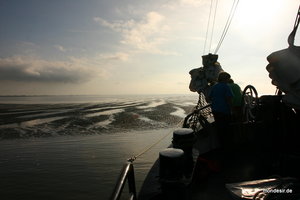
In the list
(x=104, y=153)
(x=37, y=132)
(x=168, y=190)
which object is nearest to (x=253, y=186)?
(x=168, y=190)

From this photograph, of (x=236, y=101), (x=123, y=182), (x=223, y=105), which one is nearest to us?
(x=123, y=182)

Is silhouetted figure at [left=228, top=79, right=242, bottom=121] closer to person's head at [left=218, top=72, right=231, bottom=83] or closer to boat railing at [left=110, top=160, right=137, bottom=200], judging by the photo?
person's head at [left=218, top=72, right=231, bottom=83]

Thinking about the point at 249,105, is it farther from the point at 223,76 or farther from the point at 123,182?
the point at 123,182

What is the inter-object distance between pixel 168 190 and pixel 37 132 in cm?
1840

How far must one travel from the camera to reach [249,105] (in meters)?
6.36

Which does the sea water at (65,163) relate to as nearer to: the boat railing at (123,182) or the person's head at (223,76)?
the person's head at (223,76)

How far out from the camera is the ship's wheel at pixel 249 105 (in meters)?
6.33

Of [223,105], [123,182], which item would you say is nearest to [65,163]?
[223,105]

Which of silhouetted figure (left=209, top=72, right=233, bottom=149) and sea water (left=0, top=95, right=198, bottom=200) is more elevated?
silhouetted figure (left=209, top=72, right=233, bottom=149)

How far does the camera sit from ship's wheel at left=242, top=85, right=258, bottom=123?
6.33 m

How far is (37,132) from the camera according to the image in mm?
19203

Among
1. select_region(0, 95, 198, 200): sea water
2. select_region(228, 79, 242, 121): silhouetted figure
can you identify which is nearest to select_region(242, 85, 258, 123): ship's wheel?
select_region(228, 79, 242, 121): silhouetted figure

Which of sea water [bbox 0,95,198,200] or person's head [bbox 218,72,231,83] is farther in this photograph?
sea water [bbox 0,95,198,200]

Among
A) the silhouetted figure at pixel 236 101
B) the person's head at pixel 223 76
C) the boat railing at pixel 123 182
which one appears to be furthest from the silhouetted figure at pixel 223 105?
the boat railing at pixel 123 182
